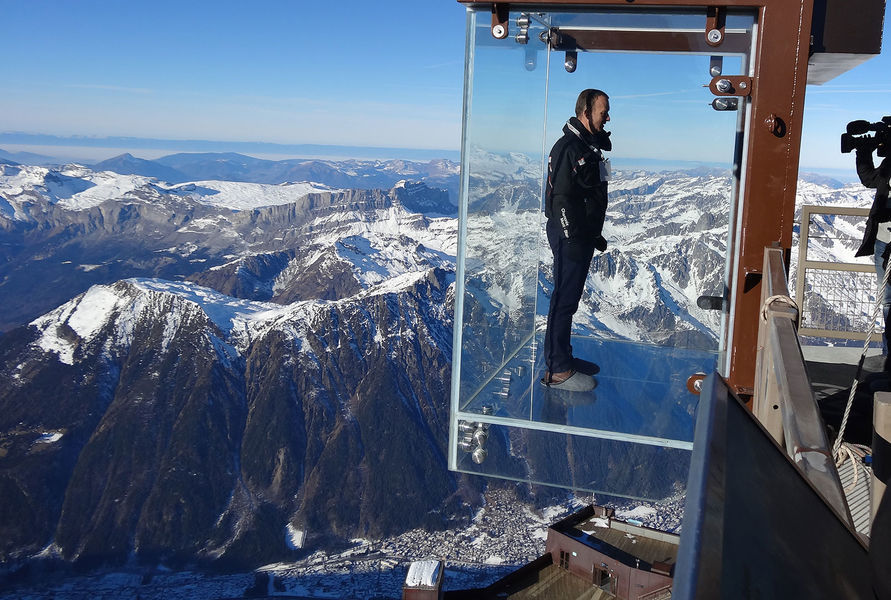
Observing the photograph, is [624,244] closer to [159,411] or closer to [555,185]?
[555,185]

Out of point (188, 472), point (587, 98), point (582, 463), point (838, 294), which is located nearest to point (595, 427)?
point (582, 463)

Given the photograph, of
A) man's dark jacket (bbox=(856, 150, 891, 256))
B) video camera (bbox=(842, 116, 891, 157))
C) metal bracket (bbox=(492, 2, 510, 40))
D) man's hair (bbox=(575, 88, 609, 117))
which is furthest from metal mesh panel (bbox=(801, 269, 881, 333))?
metal bracket (bbox=(492, 2, 510, 40))

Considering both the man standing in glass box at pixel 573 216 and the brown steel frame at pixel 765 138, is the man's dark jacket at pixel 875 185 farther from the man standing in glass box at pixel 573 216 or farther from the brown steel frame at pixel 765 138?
the man standing in glass box at pixel 573 216

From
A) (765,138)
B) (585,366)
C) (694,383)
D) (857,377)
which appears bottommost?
(585,366)

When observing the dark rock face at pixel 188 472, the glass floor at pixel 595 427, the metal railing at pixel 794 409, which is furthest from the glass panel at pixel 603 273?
the dark rock face at pixel 188 472

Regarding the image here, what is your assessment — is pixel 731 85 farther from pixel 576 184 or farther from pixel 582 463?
pixel 582 463

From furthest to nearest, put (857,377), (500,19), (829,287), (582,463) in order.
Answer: (829,287) → (582,463) → (500,19) → (857,377)
